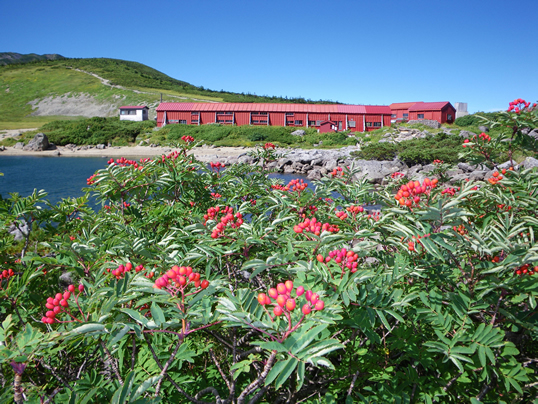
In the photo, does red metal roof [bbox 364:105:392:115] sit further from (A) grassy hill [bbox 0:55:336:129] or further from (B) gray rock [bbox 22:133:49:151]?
(B) gray rock [bbox 22:133:49:151]

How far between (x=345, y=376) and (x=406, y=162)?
24.1 metres

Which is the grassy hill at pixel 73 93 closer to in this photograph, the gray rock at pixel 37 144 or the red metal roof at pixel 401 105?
the gray rock at pixel 37 144

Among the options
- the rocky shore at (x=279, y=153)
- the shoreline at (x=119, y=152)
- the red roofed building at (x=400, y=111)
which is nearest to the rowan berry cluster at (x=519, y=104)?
the rocky shore at (x=279, y=153)

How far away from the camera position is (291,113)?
49.1 meters

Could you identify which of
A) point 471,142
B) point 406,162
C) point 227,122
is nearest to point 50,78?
point 227,122

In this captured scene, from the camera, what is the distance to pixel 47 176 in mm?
23891

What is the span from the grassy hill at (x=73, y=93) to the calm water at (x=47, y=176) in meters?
41.3

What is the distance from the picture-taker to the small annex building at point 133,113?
59.8 meters

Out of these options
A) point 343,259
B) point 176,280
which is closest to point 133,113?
point 343,259

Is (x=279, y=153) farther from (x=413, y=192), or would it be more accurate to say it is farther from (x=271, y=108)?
(x=413, y=192)

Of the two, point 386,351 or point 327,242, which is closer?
point 327,242

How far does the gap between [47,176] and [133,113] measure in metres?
40.5

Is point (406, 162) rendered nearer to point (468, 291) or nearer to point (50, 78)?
point (468, 291)

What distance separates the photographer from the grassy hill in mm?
73875
